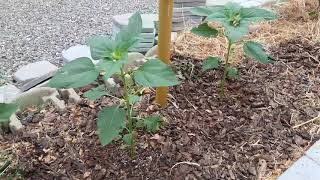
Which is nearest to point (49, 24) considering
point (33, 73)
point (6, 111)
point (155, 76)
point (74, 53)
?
point (74, 53)

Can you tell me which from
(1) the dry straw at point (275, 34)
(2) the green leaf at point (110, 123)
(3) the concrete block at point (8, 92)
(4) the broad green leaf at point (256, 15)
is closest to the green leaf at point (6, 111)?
(2) the green leaf at point (110, 123)

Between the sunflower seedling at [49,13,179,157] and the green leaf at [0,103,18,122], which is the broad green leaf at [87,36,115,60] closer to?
the sunflower seedling at [49,13,179,157]

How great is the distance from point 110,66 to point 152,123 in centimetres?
39

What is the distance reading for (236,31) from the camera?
1.44 meters

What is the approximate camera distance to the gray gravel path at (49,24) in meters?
2.40

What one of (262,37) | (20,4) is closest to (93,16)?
(20,4)

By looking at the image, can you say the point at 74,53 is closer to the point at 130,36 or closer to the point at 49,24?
the point at 49,24

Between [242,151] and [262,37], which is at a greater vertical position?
[262,37]

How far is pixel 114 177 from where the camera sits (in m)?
1.39

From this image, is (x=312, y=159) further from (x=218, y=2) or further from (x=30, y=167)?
(x=218, y=2)

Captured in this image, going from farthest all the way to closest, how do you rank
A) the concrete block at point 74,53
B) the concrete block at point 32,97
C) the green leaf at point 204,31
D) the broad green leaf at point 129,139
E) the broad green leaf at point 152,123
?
the concrete block at point 74,53 < the concrete block at point 32,97 < the green leaf at point 204,31 < the broad green leaf at point 152,123 < the broad green leaf at point 129,139

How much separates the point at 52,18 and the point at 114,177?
1642 millimetres

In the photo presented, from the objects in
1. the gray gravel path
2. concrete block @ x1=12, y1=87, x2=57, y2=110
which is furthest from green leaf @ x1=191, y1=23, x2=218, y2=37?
the gray gravel path

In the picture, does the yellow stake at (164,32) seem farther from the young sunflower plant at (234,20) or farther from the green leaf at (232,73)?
the green leaf at (232,73)
